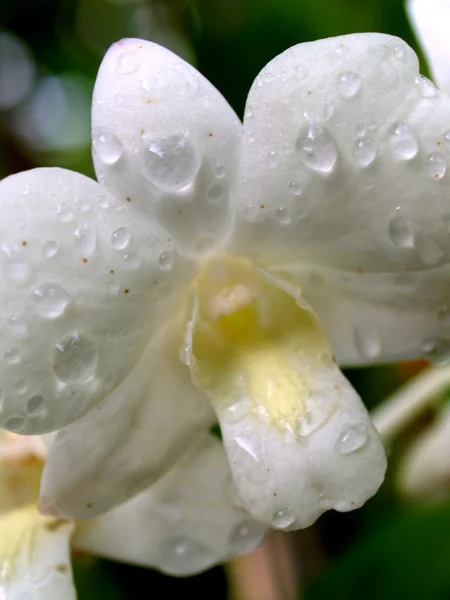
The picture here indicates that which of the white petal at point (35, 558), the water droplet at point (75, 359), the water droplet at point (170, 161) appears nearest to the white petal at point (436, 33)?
the water droplet at point (170, 161)

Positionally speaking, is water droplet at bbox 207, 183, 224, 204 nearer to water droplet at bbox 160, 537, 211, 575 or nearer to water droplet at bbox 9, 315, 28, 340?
water droplet at bbox 9, 315, 28, 340

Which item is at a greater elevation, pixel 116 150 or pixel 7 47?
pixel 116 150

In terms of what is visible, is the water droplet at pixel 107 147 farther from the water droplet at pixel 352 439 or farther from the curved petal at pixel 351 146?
the water droplet at pixel 352 439

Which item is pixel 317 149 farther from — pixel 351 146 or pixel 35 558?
pixel 35 558

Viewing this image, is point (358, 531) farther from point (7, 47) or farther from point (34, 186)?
point (7, 47)

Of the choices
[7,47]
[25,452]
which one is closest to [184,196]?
[25,452]

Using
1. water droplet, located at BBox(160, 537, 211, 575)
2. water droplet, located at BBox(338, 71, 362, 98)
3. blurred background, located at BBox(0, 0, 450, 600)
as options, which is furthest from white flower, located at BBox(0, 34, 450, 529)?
blurred background, located at BBox(0, 0, 450, 600)
